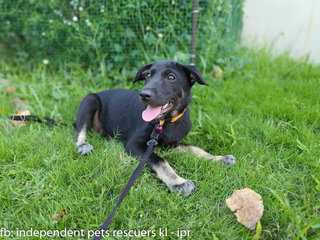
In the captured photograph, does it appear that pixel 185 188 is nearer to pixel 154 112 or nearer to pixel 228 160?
pixel 228 160

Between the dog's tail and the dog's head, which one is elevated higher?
the dog's head

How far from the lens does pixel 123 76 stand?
182 inches

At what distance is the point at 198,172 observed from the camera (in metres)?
2.45

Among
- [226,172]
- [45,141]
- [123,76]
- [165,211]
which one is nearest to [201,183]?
[226,172]

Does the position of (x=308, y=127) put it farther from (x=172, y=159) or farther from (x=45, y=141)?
(x=45, y=141)

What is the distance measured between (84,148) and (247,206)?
1819 millimetres

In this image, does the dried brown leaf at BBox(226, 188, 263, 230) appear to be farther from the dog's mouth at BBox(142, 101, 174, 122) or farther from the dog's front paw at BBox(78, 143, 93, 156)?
the dog's front paw at BBox(78, 143, 93, 156)

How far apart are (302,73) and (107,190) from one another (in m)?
4.39

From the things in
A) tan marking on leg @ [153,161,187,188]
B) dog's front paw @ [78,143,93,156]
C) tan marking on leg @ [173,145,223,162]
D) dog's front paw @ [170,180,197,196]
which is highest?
tan marking on leg @ [153,161,187,188]

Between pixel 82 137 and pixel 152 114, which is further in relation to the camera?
pixel 82 137

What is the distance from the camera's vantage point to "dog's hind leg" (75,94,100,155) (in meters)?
2.83

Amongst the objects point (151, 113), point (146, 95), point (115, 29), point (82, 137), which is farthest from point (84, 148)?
point (115, 29)

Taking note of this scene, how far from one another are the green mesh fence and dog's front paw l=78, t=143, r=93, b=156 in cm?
220

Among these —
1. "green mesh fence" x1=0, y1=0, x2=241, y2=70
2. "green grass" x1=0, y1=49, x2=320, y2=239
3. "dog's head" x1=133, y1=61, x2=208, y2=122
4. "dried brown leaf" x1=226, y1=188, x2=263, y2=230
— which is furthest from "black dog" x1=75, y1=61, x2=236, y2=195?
"green mesh fence" x1=0, y1=0, x2=241, y2=70
